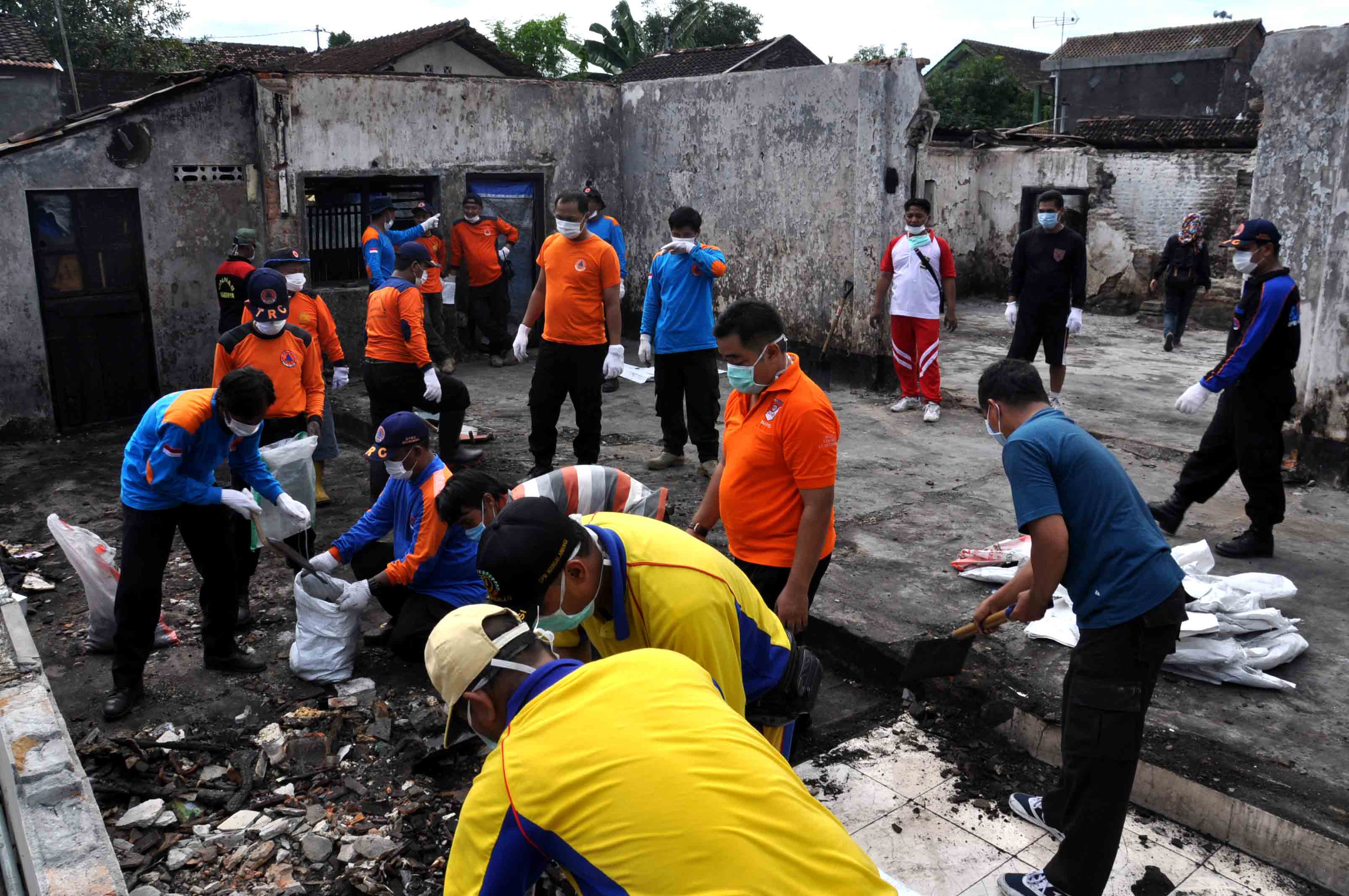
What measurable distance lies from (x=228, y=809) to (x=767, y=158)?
882 cm

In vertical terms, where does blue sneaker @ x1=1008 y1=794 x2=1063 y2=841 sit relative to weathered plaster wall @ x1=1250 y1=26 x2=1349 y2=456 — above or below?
below

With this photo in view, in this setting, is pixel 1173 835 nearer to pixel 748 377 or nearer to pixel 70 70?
pixel 748 377

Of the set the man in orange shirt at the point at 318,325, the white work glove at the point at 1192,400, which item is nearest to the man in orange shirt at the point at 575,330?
the man in orange shirt at the point at 318,325

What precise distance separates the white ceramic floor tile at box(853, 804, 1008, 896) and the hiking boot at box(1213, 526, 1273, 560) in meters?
3.06

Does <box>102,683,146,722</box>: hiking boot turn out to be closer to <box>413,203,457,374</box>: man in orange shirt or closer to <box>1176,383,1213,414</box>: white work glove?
<box>1176,383,1213,414</box>: white work glove

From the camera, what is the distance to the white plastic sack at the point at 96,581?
16.1 ft

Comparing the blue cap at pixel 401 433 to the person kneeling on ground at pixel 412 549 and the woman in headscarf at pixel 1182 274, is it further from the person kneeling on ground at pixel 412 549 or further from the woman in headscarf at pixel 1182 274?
the woman in headscarf at pixel 1182 274

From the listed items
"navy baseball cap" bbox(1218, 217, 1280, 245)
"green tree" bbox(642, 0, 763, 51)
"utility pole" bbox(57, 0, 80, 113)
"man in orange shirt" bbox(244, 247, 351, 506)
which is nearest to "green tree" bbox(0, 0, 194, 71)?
"utility pole" bbox(57, 0, 80, 113)

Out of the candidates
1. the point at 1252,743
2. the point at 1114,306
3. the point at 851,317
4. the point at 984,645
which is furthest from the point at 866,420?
the point at 1114,306

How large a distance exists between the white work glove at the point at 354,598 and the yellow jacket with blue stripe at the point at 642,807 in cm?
298

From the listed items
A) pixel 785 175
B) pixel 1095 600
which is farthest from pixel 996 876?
pixel 785 175

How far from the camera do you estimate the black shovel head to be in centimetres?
449

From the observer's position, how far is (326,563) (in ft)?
16.0

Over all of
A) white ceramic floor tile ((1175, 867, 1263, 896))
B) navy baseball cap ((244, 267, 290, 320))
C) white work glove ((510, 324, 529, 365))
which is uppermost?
navy baseball cap ((244, 267, 290, 320))
